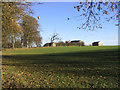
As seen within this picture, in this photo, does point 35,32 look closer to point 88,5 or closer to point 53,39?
point 53,39

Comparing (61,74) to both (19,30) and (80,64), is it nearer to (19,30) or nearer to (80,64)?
(80,64)

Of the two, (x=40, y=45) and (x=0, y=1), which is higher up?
(x=0, y=1)

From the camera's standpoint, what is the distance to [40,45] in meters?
53.7

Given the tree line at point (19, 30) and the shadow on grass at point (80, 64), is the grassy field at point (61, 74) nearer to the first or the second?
the shadow on grass at point (80, 64)

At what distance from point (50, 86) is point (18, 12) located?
26.2ft

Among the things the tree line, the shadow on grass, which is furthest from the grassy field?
the tree line

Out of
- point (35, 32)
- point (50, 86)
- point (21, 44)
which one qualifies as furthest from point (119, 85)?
point (21, 44)

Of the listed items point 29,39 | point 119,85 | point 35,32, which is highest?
point 35,32

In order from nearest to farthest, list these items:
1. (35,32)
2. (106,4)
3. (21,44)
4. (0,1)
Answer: (106,4)
(0,1)
(35,32)
(21,44)

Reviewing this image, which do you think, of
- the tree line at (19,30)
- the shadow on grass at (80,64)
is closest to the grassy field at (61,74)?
the shadow on grass at (80,64)

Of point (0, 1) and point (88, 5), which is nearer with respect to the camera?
point (88, 5)

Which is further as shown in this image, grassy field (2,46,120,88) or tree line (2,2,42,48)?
tree line (2,2,42,48)

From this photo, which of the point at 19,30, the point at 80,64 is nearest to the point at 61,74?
the point at 80,64

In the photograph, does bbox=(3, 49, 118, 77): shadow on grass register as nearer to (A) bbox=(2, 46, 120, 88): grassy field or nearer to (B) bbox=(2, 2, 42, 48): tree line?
(A) bbox=(2, 46, 120, 88): grassy field
